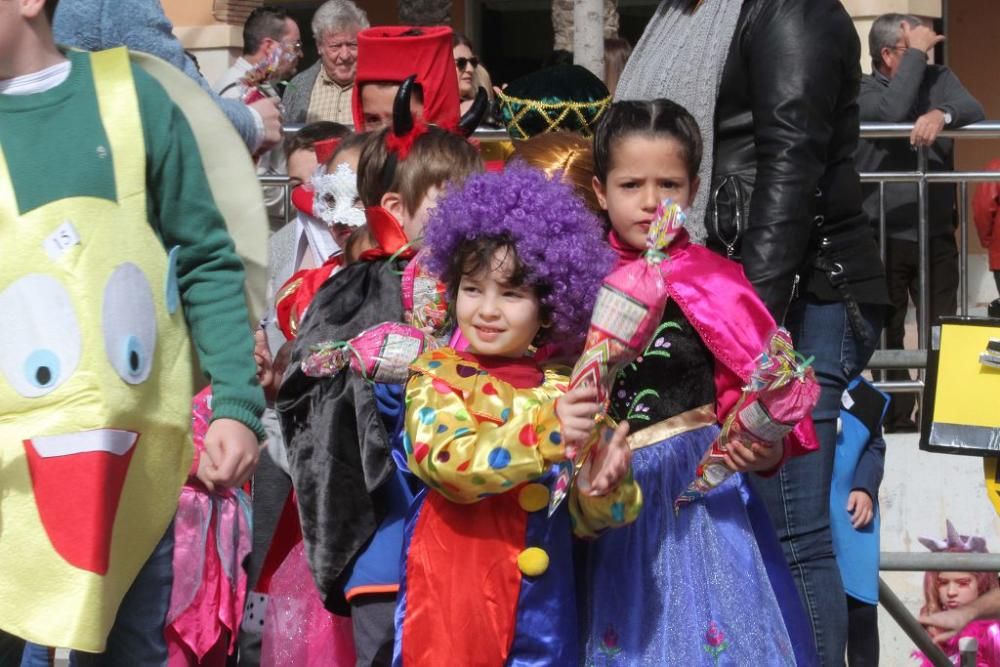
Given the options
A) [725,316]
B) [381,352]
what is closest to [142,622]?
[381,352]

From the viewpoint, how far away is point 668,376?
12.7 ft

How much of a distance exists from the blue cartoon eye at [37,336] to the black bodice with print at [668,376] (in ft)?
4.29

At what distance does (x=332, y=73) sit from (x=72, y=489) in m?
5.12

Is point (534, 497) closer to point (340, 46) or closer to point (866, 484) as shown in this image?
point (866, 484)

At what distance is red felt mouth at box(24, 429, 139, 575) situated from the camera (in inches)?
119

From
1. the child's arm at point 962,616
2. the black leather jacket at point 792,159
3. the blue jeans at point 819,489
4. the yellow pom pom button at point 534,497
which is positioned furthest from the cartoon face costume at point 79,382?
the child's arm at point 962,616

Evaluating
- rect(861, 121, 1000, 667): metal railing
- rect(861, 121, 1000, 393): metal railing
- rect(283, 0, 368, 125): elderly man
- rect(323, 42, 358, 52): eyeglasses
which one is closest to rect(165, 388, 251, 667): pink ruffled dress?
rect(861, 121, 1000, 667): metal railing

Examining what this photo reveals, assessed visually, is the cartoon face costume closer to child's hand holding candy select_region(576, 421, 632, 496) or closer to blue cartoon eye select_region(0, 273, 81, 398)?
blue cartoon eye select_region(0, 273, 81, 398)

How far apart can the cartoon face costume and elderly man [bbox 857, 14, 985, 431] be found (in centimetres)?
462

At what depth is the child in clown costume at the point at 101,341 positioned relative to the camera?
3.04 metres

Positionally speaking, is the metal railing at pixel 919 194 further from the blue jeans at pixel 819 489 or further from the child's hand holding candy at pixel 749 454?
the child's hand holding candy at pixel 749 454

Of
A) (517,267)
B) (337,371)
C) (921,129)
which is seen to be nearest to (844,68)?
→ (517,267)

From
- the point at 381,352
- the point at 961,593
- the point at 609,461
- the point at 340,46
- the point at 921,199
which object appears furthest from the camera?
the point at 340,46

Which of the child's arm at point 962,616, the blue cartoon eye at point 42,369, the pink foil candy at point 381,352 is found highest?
the blue cartoon eye at point 42,369
